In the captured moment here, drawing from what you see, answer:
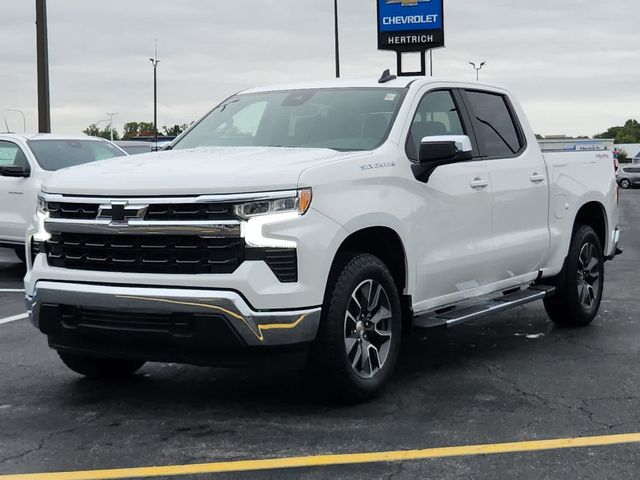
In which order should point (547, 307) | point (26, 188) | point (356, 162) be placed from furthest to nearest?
1. point (26, 188)
2. point (547, 307)
3. point (356, 162)

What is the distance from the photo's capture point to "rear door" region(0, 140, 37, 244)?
12.4m

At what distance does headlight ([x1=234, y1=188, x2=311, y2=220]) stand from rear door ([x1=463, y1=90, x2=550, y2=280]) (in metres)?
2.19

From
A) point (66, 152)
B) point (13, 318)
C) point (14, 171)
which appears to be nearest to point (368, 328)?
point (13, 318)

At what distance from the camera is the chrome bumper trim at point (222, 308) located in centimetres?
522

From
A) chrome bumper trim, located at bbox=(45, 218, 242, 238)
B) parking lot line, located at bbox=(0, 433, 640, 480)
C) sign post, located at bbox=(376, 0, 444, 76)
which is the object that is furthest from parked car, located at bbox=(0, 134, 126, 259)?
sign post, located at bbox=(376, 0, 444, 76)

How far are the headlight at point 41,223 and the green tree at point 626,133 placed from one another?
139 metres

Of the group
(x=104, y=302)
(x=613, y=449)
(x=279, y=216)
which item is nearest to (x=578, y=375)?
(x=613, y=449)

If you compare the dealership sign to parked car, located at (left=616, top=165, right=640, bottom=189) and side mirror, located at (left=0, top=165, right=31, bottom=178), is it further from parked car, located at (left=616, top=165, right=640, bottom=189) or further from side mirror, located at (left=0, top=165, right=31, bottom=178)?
parked car, located at (left=616, top=165, right=640, bottom=189)

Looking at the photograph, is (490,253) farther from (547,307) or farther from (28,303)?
(28,303)

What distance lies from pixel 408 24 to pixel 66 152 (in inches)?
792

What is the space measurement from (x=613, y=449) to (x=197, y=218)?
2358 millimetres

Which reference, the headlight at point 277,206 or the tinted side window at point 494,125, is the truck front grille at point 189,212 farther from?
the tinted side window at point 494,125

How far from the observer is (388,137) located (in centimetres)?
638

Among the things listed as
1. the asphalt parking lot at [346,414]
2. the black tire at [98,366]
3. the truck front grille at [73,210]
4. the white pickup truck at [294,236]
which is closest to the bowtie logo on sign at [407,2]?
the white pickup truck at [294,236]
